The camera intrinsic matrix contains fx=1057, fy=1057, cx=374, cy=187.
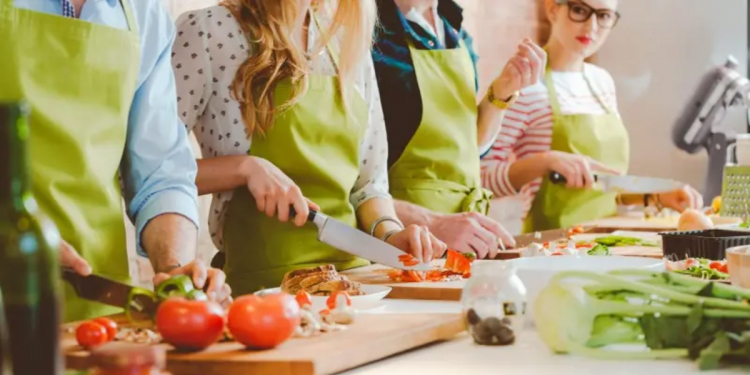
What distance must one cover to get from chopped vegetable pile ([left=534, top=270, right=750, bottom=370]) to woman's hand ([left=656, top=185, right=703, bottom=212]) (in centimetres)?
247

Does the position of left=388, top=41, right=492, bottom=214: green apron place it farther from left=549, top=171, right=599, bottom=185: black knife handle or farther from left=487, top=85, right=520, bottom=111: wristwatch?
left=549, top=171, right=599, bottom=185: black knife handle

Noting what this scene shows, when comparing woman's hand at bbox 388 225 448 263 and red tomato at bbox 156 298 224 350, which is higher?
red tomato at bbox 156 298 224 350

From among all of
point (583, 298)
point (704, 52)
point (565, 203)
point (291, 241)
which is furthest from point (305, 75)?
point (704, 52)

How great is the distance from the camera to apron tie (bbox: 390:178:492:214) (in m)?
2.99

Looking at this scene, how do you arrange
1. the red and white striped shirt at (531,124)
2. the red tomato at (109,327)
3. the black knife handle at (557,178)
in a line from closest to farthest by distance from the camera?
the red tomato at (109,327)
the black knife handle at (557,178)
the red and white striped shirt at (531,124)

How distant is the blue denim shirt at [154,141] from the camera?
1.89 meters

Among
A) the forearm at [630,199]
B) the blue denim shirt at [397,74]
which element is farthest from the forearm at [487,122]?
the forearm at [630,199]

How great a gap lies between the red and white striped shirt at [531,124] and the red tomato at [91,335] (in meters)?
2.62

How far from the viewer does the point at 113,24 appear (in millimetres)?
1829

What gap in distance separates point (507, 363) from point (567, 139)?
2.82 m

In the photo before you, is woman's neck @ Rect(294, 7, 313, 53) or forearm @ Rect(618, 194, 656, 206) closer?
woman's neck @ Rect(294, 7, 313, 53)

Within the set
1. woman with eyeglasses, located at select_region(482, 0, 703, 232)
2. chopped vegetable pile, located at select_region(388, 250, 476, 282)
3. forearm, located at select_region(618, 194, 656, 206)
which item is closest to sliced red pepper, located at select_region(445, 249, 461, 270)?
chopped vegetable pile, located at select_region(388, 250, 476, 282)

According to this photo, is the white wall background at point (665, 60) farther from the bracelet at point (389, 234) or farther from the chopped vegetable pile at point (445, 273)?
the chopped vegetable pile at point (445, 273)

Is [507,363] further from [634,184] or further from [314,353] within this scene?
[634,184]
